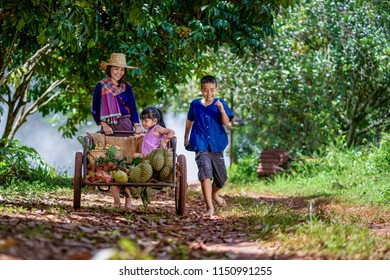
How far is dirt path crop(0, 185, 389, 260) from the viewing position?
478cm

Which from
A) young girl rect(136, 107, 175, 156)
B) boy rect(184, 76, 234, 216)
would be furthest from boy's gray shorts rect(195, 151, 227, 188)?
young girl rect(136, 107, 175, 156)

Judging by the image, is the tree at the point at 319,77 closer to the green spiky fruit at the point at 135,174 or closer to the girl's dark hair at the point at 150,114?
the girl's dark hair at the point at 150,114

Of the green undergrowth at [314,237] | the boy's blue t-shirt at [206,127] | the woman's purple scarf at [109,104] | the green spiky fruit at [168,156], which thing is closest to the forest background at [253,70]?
the woman's purple scarf at [109,104]

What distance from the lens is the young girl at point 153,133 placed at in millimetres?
8430

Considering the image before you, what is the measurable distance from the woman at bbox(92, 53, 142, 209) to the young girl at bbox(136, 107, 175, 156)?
0.26 m

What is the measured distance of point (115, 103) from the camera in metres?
8.97

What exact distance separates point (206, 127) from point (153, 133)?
2.03 feet

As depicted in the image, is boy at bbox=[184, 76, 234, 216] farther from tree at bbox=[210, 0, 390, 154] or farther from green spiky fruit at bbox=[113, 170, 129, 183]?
tree at bbox=[210, 0, 390, 154]

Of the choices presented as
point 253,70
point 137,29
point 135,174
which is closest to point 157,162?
point 135,174

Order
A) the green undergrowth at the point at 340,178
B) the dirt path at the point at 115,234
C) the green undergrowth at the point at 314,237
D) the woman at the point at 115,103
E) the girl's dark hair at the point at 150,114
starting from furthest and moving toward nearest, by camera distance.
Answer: the green undergrowth at the point at 340,178, the woman at the point at 115,103, the girl's dark hair at the point at 150,114, the green undergrowth at the point at 314,237, the dirt path at the point at 115,234

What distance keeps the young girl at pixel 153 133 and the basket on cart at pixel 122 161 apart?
0.13m

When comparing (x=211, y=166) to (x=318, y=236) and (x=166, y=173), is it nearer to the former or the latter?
(x=166, y=173)

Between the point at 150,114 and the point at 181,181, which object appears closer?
the point at 181,181

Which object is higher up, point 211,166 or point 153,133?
point 153,133
